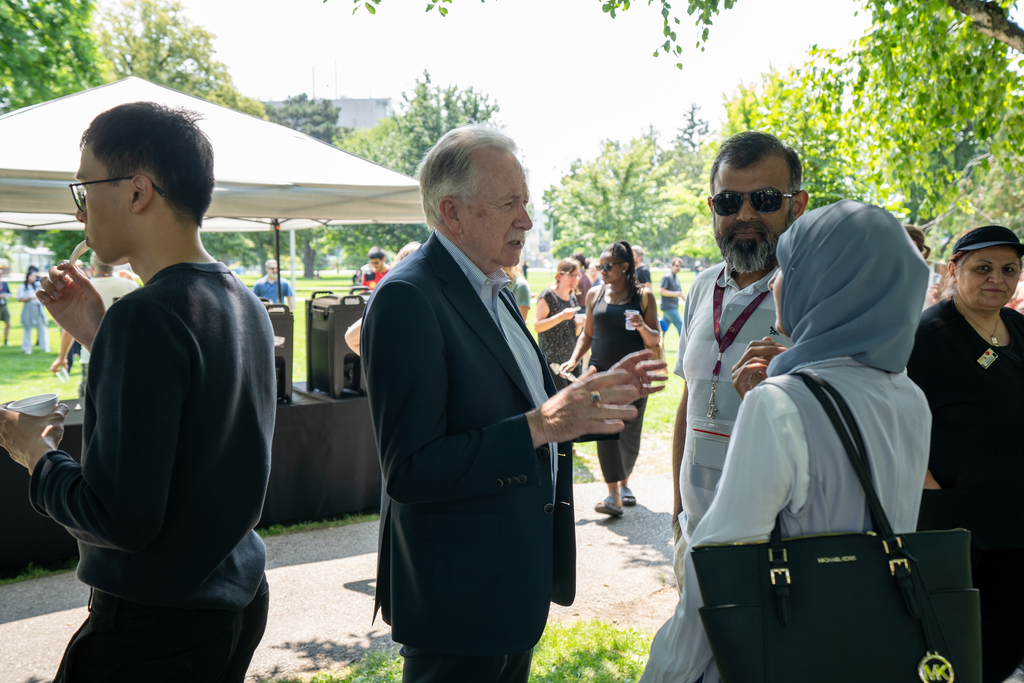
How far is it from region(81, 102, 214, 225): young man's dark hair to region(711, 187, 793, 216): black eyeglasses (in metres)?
1.80

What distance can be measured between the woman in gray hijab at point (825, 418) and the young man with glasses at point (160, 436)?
3.37 ft

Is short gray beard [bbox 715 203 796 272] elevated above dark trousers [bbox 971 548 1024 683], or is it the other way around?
short gray beard [bbox 715 203 796 272]

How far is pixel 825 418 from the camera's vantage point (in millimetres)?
1406

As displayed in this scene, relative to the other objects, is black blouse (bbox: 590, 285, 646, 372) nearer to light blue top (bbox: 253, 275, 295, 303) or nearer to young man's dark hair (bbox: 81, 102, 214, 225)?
young man's dark hair (bbox: 81, 102, 214, 225)

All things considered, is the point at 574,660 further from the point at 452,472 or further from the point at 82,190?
the point at 82,190

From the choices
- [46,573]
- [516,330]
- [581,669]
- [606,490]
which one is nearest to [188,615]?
[516,330]

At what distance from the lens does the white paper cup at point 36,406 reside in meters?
1.55

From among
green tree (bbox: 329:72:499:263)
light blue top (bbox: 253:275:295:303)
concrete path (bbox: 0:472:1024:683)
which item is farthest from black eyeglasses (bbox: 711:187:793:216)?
green tree (bbox: 329:72:499:263)

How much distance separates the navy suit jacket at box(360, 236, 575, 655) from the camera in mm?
1588

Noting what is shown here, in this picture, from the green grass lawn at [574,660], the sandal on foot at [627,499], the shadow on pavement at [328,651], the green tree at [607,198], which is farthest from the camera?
the green tree at [607,198]

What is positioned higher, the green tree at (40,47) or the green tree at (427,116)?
the green tree at (427,116)

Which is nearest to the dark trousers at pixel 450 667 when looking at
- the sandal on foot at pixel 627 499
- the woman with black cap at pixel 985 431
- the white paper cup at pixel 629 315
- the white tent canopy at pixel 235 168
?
the woman with black cap at pixel 985 431

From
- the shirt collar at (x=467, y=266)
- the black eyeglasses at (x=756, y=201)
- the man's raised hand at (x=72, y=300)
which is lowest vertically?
the man's raised hand at (x=72, y=300)

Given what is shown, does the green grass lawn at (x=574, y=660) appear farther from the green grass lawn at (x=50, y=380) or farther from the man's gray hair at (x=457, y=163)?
the green grass lawn at (x=50, y=380)
